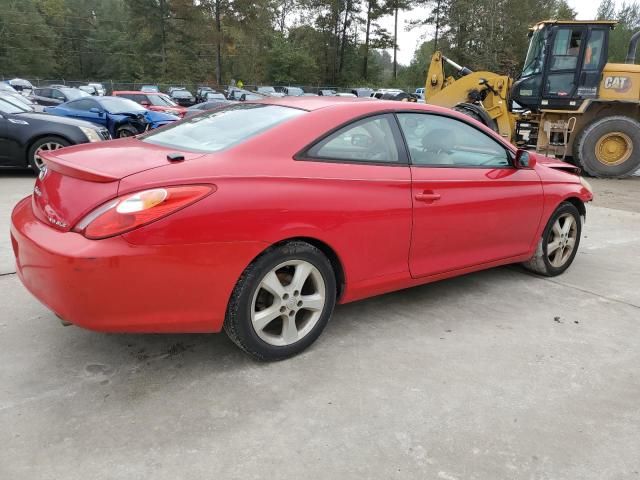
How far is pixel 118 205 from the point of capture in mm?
2361

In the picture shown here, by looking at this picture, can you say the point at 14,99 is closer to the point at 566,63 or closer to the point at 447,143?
the point at 447,143

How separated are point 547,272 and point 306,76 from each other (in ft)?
167

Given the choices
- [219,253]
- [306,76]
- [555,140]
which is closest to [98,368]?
[219,253]

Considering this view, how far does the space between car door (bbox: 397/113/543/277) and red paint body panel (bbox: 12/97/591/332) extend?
14 mm

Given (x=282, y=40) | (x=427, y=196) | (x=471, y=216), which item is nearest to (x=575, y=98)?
(x=471, y=216)

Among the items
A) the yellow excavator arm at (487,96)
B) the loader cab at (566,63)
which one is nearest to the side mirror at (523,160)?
the yellow excavator arm at (487,96)

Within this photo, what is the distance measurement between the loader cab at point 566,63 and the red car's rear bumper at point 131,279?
34.1 feet

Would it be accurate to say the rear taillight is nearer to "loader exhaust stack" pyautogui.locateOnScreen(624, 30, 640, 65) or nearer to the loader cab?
the loader cab

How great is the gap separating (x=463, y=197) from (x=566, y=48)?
9077mm

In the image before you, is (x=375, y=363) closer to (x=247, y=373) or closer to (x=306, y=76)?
(x=247, y=373)

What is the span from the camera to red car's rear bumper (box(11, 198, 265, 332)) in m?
2.30

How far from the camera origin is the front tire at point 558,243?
4383 millimetres

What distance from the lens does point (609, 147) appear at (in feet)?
36.0

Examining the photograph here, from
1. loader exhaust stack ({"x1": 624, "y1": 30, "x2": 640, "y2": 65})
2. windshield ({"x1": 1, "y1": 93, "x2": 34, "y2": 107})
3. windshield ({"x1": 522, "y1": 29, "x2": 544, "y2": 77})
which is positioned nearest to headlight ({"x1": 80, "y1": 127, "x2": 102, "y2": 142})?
windshield ({"x1": 1, "y1": 93, "x2": 34, "y2": 107})
